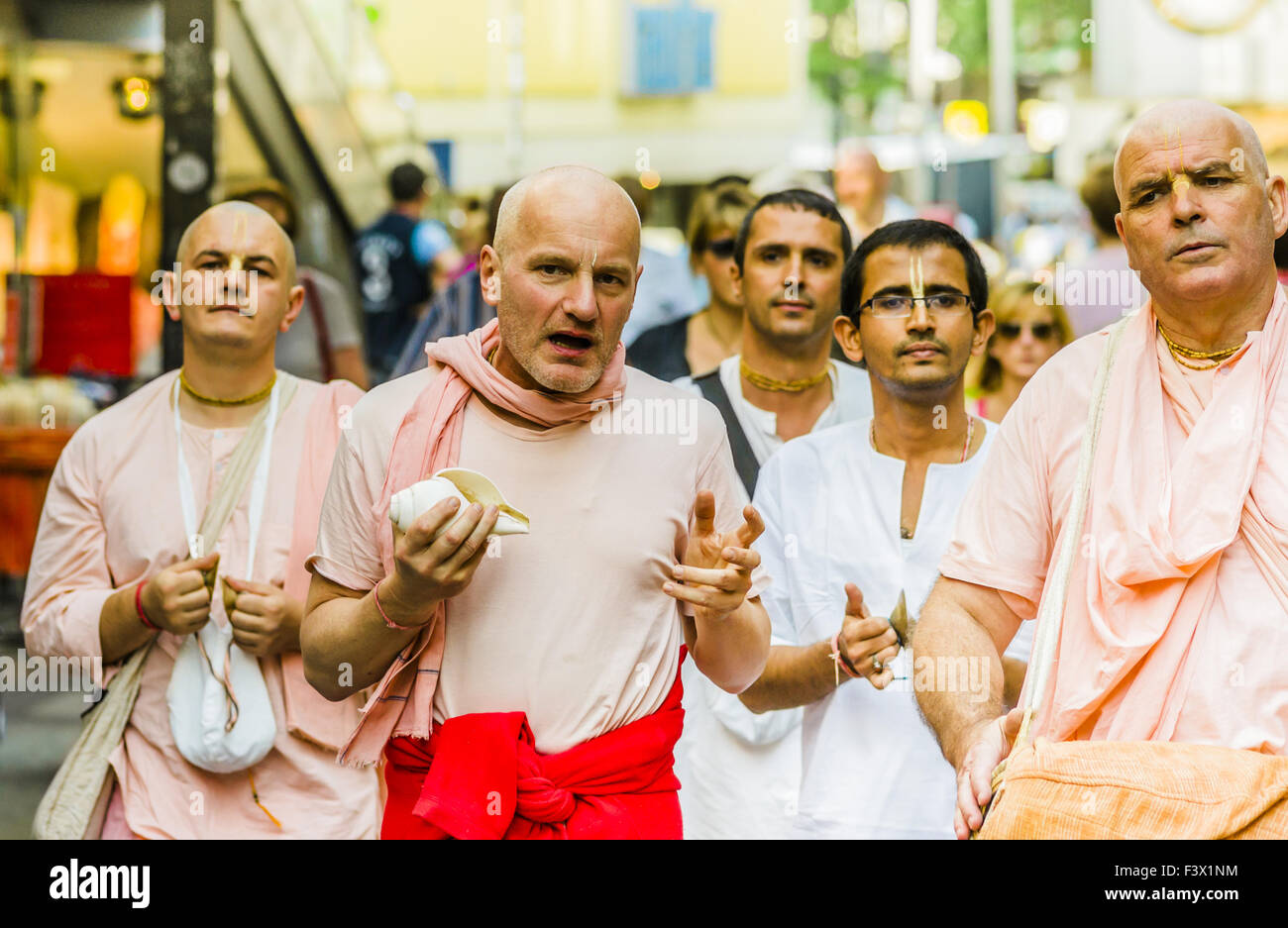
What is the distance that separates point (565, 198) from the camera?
110 inches

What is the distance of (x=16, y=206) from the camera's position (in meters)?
8.76

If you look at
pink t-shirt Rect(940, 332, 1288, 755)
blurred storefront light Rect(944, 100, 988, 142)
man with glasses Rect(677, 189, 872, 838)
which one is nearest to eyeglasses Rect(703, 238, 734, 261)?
man with glasses Rect(677, 189, 872, 838)

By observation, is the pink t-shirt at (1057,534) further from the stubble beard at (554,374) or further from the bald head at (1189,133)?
the stubble beard at (554,374)

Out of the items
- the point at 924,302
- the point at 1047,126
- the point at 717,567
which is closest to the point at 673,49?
the point at 1047,126

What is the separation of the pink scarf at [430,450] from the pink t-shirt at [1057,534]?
2.54 feet

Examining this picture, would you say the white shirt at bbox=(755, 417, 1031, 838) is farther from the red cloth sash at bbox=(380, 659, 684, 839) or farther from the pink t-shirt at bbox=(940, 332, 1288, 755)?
the red cloth sash at bbox=(380, 659, 684, 839)

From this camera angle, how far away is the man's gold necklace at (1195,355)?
282 centimetres

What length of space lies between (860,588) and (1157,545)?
3.27 feet

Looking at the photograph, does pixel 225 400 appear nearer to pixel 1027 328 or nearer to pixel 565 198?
pixel 565 198

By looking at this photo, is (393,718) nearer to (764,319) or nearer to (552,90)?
(764,319)

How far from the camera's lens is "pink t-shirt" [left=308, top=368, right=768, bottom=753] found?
281 centimetres

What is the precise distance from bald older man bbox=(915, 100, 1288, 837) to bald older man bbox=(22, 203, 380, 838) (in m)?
1.46

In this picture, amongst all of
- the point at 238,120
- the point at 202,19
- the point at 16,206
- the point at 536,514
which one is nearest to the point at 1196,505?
the point at 536,514

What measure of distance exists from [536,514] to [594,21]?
777 centimetres
